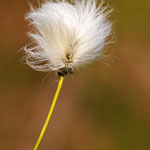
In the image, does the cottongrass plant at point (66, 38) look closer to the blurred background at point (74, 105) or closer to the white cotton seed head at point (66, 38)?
the white cotton seed head at point (66, 38)

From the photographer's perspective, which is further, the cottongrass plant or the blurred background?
the blurred background

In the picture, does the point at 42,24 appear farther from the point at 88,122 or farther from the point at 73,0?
the point at 88,122

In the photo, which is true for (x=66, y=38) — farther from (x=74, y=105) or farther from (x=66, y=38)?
(x=74, y=105)

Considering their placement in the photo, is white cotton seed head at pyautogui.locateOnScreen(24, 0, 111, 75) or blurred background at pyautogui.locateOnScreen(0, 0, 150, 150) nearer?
white cotton seed head at pyautogui.locateOnScreen(24, 0, 111, 75)

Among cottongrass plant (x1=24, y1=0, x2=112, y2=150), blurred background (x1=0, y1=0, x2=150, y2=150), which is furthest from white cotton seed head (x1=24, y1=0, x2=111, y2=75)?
blurred background (x1=0, y1=0, x2=150, y2=150)

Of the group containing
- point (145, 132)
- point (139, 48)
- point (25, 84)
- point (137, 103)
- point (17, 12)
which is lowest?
point (145, 132)

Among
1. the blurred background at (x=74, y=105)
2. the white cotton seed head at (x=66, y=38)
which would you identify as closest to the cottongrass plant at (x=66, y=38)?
the white cotton seed head at (x=66, y=38)

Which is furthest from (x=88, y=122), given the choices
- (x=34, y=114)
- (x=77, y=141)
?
(x=34, y=114)

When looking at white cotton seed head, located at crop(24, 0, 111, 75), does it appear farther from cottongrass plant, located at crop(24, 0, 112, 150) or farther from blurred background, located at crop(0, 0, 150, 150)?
blurred background, located at crop(0, 0, 150, 150)
